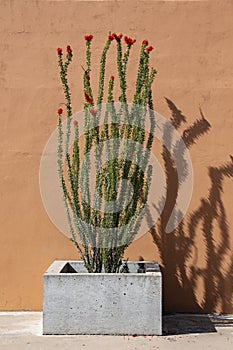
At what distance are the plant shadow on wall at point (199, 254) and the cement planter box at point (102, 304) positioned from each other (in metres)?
A: 0.71

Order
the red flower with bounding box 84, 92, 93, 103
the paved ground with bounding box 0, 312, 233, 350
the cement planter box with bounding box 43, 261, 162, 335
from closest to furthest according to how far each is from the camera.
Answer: the paved ground with bounding box 0, 312, 233, 350 < the cement planter box with bounding box 43, 261, 162, 335 < the red flower with bounding box 84, 92, 93, 103

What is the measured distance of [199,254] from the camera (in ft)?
16.1

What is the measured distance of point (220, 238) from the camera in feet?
16.1

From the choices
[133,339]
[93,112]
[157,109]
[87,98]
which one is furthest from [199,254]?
[87,98]

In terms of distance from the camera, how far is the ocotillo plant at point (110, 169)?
4.54 meters

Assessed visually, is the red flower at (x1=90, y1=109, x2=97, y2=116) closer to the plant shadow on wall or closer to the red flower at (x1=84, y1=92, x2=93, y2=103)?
the red flower at (x1=84, y1=92, x2=93, y2=103)

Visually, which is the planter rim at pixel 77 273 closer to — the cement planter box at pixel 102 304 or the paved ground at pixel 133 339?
the cement planter box at pixel 102 304

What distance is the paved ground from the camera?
3.99m

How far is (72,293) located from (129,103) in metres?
1.74

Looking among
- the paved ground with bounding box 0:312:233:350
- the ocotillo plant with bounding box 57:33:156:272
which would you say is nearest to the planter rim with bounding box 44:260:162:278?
the ocotillo plant with bounding box 57:33:156:272

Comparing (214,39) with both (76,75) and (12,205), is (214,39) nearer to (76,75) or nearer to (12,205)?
(76,75)

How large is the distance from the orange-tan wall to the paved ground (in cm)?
34

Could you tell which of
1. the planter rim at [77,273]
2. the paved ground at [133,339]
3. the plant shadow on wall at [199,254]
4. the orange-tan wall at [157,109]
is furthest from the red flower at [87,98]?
the paved ground at [133,339]

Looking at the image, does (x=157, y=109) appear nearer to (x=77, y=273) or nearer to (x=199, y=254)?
(x=199, y=254)
